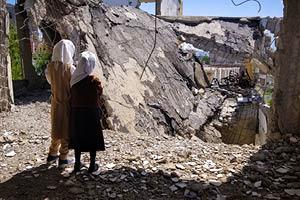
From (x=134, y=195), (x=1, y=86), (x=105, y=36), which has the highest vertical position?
(x=105, y=36)

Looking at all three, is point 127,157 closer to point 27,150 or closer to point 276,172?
point 27,150

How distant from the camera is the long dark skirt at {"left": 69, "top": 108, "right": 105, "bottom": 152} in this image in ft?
9.94

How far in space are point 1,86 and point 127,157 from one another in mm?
2741

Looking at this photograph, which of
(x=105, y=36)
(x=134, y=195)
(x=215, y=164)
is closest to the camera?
(x=134, y=195)

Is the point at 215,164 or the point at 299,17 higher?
the point at 299,17

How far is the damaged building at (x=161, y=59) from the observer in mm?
5785

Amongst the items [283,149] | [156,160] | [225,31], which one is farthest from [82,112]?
[225,31]

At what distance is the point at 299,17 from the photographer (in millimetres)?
3738

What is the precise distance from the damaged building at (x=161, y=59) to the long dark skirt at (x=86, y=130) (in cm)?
198

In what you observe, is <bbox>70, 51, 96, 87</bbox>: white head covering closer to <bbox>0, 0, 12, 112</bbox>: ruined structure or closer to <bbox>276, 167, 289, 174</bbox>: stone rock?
<bbox>276, 167, 289, 174</bbox>: stone rock

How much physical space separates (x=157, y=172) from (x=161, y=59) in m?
4.72

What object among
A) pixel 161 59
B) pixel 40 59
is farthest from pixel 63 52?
pixel 40 59

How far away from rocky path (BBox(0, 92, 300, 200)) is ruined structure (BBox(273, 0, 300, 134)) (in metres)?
0.23

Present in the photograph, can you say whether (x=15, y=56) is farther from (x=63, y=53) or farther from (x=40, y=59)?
(x=63, y=53)
